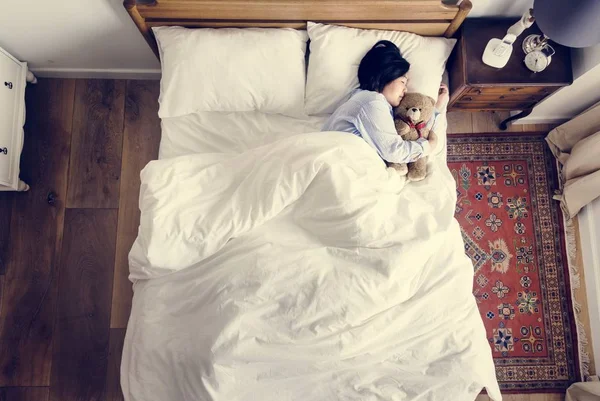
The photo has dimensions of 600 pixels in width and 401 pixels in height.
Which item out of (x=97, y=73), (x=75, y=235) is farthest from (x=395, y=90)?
(x=75, y=235)

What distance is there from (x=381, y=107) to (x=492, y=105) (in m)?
0.71

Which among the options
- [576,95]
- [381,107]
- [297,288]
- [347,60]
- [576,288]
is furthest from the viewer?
[576,288]

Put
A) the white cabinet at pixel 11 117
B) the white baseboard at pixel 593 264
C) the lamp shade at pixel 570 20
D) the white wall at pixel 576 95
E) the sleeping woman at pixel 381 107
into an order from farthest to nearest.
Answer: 1. the white baseboard at pixel 593 264
2. the white cabinet at pixel 11 117
3. the white wall at pixel 576 95
4. the sleeping woman at pixel 381 107
5. the lamp shade at pixel 570 20

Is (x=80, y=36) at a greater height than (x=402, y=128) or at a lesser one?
greater

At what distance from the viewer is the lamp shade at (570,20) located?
1.22 metres

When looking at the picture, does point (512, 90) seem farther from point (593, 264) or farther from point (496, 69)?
point (593, 264)

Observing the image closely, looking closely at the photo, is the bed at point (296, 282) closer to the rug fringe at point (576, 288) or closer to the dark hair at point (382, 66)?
the dark hair at point (382, 66)

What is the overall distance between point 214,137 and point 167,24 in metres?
0.45

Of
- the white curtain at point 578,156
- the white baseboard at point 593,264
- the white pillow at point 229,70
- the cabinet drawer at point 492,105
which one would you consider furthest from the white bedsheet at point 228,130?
the white baseboard at point 593,264

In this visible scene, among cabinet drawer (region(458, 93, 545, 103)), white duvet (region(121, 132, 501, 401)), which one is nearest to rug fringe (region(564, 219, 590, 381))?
cabinet drawer (region(458, 93, 545, 103))

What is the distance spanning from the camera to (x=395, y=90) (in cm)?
158

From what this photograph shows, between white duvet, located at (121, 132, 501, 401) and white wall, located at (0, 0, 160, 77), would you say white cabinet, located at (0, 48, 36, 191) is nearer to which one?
white wall, located at (0, 0, 160, 77)

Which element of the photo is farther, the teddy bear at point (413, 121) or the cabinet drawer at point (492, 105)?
the cabinet drawer at point (492, 105)

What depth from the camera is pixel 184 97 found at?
64.1 inches
